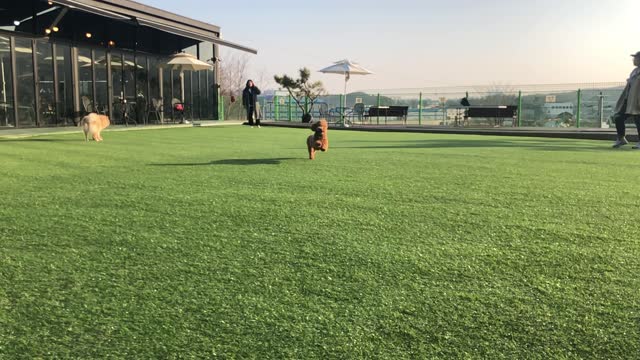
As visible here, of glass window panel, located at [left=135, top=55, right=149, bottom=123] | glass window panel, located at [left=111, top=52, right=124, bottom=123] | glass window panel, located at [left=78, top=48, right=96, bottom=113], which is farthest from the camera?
glass window panel, located at [left=135, top=55, right=149, bottom=123]

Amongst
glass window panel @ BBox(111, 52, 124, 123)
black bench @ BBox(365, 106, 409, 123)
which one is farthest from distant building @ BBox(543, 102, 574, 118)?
glass window panel @ BBox(111, 52, 124, 123)

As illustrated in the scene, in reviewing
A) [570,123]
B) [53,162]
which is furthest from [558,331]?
[570,123]

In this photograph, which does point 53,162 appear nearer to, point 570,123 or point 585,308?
point 585,308

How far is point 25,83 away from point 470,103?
1724 cm

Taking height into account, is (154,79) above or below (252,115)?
above

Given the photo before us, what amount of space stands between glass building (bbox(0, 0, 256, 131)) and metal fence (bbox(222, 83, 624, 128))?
4840 millimetres

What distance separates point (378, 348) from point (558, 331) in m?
0.59

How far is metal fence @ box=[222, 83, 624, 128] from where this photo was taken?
1952 cm

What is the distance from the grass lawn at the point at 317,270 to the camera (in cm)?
147

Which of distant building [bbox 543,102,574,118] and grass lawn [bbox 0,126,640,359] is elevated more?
distant building [bbox 543,102,574,118]

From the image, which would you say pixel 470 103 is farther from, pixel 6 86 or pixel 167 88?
pixel 6 86

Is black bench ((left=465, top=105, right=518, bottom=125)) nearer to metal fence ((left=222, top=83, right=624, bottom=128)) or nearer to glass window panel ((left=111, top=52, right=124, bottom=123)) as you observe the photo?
metal fence ((left=222, top=83, right=624, bottom=128))

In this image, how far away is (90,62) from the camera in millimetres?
15281

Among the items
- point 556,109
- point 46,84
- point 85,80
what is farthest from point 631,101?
point 85,80
